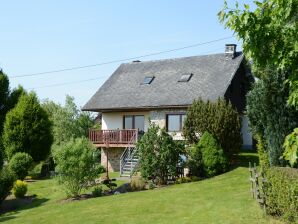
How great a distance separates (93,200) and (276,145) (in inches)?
320

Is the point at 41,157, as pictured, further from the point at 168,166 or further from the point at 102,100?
the point at 168,166

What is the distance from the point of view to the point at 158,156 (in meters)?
21.7

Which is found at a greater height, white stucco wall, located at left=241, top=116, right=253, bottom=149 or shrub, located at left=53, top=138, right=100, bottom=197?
white stucco wall, located at left=241, top=116, right=253, bottom=149

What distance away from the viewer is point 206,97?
28625mm

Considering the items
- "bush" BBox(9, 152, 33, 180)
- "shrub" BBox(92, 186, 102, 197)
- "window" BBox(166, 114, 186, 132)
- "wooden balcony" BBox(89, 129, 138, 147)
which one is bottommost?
"shrub" BBox(92, 186, 102, 197)

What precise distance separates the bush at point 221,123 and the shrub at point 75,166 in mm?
7050

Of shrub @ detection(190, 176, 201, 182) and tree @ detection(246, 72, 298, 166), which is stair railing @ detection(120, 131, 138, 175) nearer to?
shrub @ detection(190, 176, 201, 182)

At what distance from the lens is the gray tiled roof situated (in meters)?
29.5

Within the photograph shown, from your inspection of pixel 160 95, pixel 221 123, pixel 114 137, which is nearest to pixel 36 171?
pixel 114 137

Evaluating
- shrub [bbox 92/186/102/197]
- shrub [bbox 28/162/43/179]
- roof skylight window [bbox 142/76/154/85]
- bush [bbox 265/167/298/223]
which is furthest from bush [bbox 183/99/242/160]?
shrub [bbox 28/162/43/179]

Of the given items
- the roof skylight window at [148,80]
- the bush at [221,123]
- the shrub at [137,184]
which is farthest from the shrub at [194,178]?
the roof skylight window at [148,80]

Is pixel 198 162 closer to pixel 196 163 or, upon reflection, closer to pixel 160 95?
pixel 196 163

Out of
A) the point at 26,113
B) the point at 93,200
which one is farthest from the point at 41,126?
the point at 93,200

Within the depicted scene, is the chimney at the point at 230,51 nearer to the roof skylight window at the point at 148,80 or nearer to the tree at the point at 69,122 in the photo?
the roof skylight window at the point at 148,80
